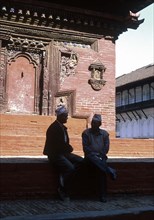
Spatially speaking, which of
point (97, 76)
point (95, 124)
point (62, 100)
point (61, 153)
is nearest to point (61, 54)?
point (97, 76)

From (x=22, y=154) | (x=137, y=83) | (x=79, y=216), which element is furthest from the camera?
(x=137, y=83)

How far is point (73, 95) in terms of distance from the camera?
46.4 feet

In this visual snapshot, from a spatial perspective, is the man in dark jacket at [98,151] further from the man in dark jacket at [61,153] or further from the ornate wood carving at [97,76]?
the ornate wood carving at [97,76]

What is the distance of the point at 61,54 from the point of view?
1435 cm

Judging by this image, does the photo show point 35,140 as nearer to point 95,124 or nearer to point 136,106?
point 95,124

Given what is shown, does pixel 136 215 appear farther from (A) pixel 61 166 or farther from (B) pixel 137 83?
(B) pixel 137 83

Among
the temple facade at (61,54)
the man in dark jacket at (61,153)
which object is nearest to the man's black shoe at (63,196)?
the man in dark jacket at (61,153)

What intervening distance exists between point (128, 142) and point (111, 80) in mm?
3794

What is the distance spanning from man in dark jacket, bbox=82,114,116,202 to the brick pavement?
0.37m

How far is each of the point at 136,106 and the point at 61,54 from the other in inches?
929

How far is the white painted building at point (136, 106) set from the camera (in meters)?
35.3

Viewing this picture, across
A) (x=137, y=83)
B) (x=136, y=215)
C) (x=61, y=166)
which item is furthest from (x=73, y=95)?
(x=137, y=83)

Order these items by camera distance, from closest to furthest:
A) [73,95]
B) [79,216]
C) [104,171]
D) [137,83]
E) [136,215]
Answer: [79,216] → [136,215] → [104,171] → [73,95] → [137,83]

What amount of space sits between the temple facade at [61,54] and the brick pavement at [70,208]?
7.41 meters
